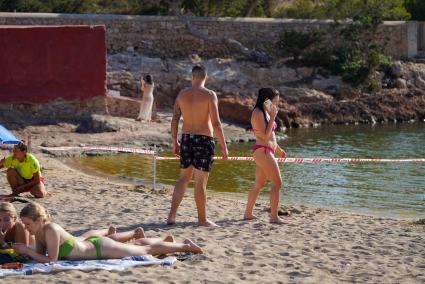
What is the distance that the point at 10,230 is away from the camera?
9406 mm

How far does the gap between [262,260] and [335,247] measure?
1088 millimetres

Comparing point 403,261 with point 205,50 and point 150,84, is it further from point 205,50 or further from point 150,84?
point 205,50

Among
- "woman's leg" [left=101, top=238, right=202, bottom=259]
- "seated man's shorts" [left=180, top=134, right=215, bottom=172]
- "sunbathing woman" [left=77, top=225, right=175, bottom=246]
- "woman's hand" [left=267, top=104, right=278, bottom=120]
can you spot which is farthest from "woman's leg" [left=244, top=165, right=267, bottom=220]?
"sunbathing woman" [left=77, top=225, right=175, bottom=246]

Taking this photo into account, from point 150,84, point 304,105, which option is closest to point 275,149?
point 150,84

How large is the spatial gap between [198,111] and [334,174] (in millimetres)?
8357

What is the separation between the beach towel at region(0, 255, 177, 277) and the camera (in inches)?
343

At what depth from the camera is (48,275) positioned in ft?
28.5

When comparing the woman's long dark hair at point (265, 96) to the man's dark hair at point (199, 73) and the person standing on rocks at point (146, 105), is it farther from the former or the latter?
the person standing on rocks at point (146, 105)

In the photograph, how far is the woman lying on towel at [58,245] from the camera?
8.92 metres

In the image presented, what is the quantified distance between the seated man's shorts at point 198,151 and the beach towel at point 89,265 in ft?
6.65

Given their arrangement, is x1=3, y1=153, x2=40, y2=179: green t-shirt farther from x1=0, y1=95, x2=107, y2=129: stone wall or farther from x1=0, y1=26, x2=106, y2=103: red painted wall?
x1=0, y1=26, x2=106, y2=103: red painted wall

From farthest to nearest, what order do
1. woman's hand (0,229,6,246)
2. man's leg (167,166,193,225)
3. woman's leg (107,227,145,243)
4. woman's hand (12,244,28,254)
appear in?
man's leg (167,166,193,225) → woman's leg (107,227,145,243) → woman's hand (0,229,6,246) → woman's hand (12,244,28,254)

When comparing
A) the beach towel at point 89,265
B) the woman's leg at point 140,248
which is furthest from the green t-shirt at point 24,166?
the beach towel at point 89,265

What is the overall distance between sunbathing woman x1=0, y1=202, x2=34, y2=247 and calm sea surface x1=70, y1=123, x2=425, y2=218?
671 centimetres
